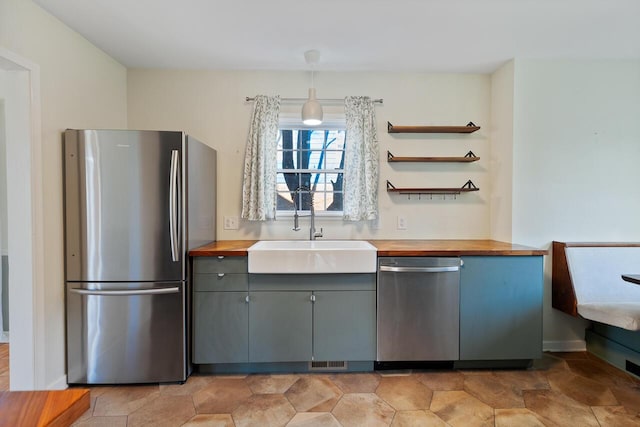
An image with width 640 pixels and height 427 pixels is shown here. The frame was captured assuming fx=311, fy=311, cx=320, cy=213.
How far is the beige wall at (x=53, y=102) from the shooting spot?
1.82 metres

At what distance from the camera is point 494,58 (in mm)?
2574

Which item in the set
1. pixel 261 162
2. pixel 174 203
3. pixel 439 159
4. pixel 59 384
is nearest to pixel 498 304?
pixel 439 159

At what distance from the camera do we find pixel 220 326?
7.22 feet

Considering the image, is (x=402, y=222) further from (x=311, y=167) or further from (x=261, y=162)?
(x=261, y=162)

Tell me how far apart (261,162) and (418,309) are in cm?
171

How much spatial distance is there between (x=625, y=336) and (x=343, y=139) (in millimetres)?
2685

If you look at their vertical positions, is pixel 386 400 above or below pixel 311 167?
below

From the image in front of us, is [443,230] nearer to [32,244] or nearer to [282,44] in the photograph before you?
[282,44]

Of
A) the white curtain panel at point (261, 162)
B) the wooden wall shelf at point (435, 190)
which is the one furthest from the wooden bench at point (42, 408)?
the wooden wall shelf at point (435, 190)

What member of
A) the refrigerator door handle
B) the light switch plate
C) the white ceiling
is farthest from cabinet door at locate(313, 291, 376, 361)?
the white ceiling

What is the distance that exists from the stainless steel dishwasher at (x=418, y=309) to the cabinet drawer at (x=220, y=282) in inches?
38.2

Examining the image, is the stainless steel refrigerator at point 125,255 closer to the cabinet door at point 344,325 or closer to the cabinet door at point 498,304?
the cabinet door at point 344,325

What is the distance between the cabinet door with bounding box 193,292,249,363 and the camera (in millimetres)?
2193

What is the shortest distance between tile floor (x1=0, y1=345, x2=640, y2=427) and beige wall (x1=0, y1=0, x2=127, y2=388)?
60 cm
